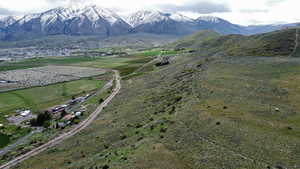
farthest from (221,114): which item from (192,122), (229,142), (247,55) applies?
(247,55)

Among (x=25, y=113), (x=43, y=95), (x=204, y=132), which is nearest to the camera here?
(x=204, y=132)

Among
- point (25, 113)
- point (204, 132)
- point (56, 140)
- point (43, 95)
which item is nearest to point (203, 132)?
point (204, 132)

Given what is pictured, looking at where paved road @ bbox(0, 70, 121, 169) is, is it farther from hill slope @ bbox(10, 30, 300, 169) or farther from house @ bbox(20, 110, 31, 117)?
house @ bbox(20, 110, 31, 117)

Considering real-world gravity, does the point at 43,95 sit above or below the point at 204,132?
below

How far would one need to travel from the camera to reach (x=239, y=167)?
86.9ft

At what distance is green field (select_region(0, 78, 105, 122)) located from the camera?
97044 mm

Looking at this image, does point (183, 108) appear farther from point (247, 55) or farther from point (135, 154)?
point (247, 55)

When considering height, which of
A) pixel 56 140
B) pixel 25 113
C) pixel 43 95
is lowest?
pixel 25 113

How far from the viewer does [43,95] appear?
11550cm

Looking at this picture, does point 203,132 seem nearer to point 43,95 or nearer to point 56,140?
point 56,140

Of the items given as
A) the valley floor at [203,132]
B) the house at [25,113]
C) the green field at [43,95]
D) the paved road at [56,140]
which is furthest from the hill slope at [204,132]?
the green field at [43,95]

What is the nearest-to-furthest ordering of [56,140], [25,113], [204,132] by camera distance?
1. [204,132]
2. [56,140]
3. [25,113]

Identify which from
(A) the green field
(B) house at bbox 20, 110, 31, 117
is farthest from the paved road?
(A) the green field

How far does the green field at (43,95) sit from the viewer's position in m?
97.0
